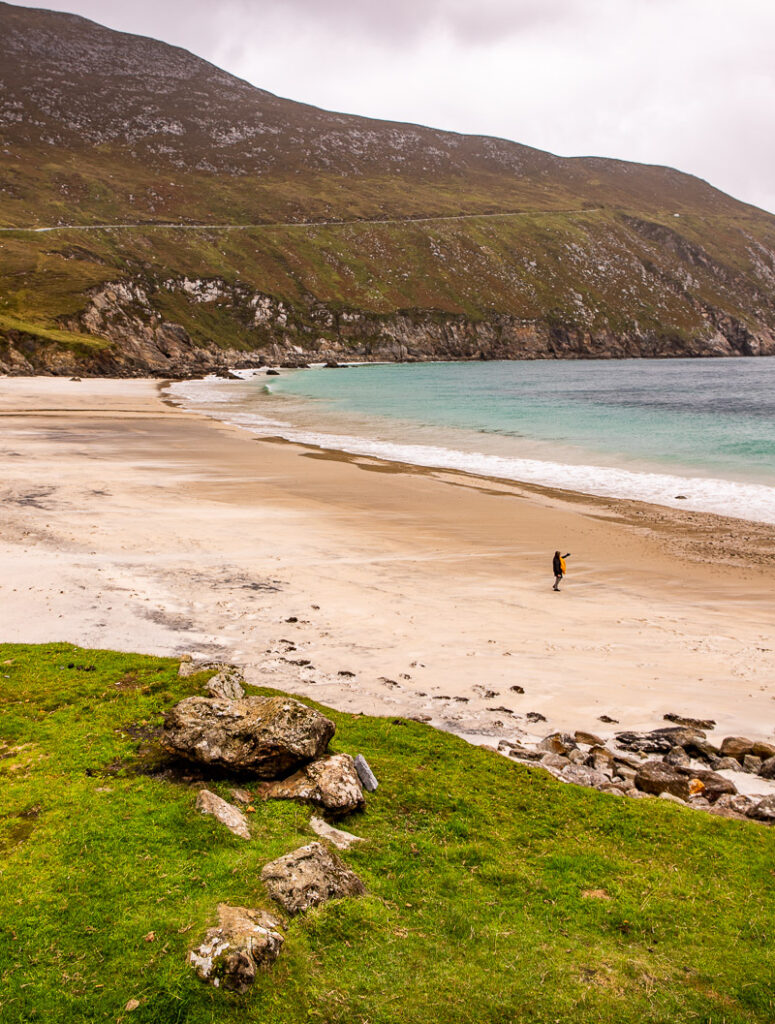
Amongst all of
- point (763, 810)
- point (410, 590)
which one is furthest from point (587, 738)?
point (410, 590)

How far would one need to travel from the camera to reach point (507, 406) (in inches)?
2813

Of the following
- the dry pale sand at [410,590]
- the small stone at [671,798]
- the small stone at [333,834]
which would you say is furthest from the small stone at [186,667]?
the small stone at [671,798]

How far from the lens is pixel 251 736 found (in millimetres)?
8773

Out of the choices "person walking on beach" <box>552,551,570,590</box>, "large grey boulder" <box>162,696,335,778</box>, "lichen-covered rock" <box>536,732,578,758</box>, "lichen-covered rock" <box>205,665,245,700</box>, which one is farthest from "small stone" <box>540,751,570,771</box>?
"person walking on beach" <box>552,551,570,590</box>

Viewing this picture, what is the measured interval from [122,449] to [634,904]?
37.6m

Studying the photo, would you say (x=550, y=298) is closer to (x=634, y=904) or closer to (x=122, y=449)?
(x=122, y=449)

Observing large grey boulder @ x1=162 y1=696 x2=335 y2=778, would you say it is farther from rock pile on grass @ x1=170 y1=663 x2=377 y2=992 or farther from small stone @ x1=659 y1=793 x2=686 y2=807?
small stone @ x1=659 y1=793 x2=686 y2=807

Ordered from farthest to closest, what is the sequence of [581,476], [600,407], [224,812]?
1. [600,407]
2. [581,476]
3. [224,812]

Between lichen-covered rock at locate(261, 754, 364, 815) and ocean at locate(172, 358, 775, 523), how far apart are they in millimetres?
25104

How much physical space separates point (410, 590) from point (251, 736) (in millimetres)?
10070

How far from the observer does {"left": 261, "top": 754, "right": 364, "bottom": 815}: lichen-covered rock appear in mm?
8305

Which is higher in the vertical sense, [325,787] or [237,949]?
[237,949]

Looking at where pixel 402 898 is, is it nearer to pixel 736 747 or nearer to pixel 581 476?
pixel 736 747

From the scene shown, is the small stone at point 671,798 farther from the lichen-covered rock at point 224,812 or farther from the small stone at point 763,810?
the lichen-covered rock at point 224,812
